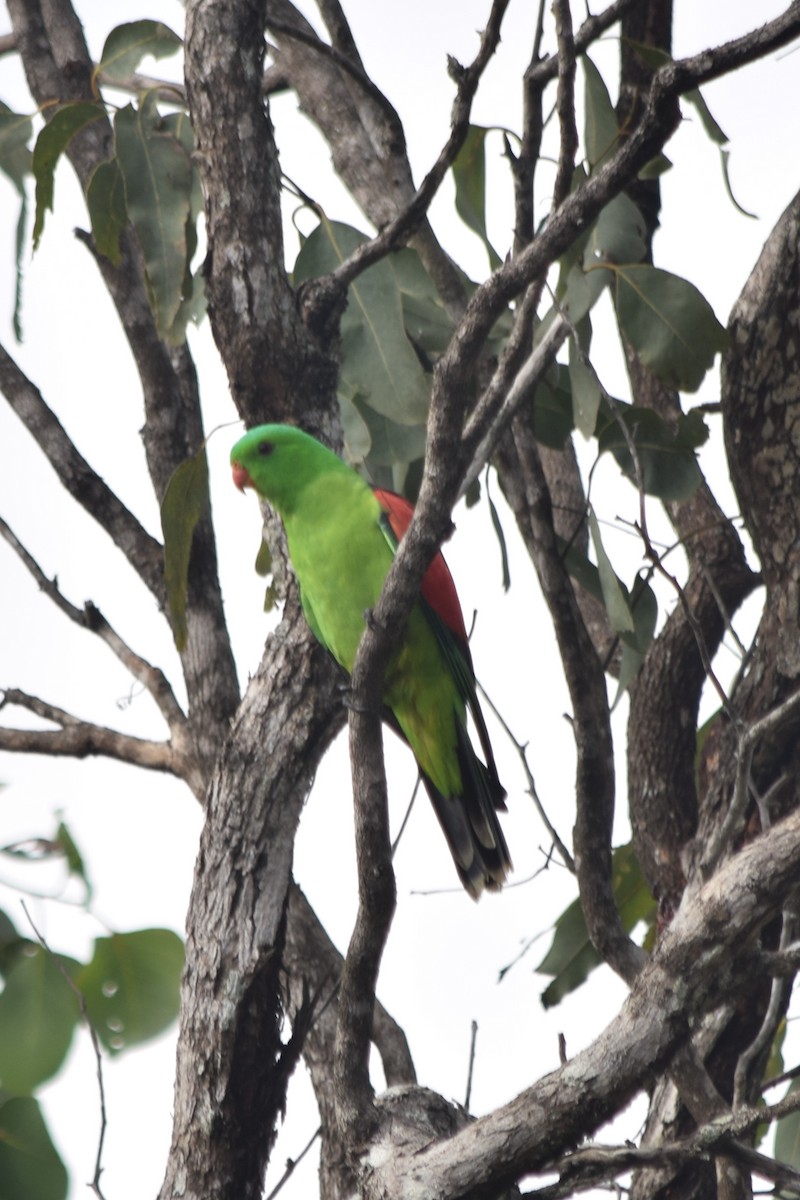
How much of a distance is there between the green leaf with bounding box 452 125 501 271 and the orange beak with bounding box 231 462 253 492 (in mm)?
929

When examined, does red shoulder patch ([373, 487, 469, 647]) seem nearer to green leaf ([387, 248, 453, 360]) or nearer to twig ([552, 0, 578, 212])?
green leaf ([387, 248, 453, 360])

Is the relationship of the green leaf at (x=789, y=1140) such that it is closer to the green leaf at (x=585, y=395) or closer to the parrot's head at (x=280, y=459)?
the green leaf at (x=585, y=395)

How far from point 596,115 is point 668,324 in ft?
2.35

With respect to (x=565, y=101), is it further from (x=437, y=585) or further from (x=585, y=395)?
(x=437, y=585)

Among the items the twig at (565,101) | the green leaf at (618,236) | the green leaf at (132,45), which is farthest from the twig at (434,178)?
the green leaf at (132,45)

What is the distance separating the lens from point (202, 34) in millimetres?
3105

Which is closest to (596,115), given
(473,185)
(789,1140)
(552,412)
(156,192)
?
(473,185)

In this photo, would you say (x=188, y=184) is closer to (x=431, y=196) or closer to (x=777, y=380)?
(x=431, y=196)

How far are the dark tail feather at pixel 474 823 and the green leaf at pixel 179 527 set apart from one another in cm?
75

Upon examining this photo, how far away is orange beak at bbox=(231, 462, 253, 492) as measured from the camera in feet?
11.2

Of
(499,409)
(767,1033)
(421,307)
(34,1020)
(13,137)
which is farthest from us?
(13,137)

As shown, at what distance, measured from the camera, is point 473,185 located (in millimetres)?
3650

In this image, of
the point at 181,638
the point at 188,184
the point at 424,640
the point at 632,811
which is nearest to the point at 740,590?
the point at 632,811

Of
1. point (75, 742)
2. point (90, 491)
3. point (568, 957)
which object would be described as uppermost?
point (90, 491)
